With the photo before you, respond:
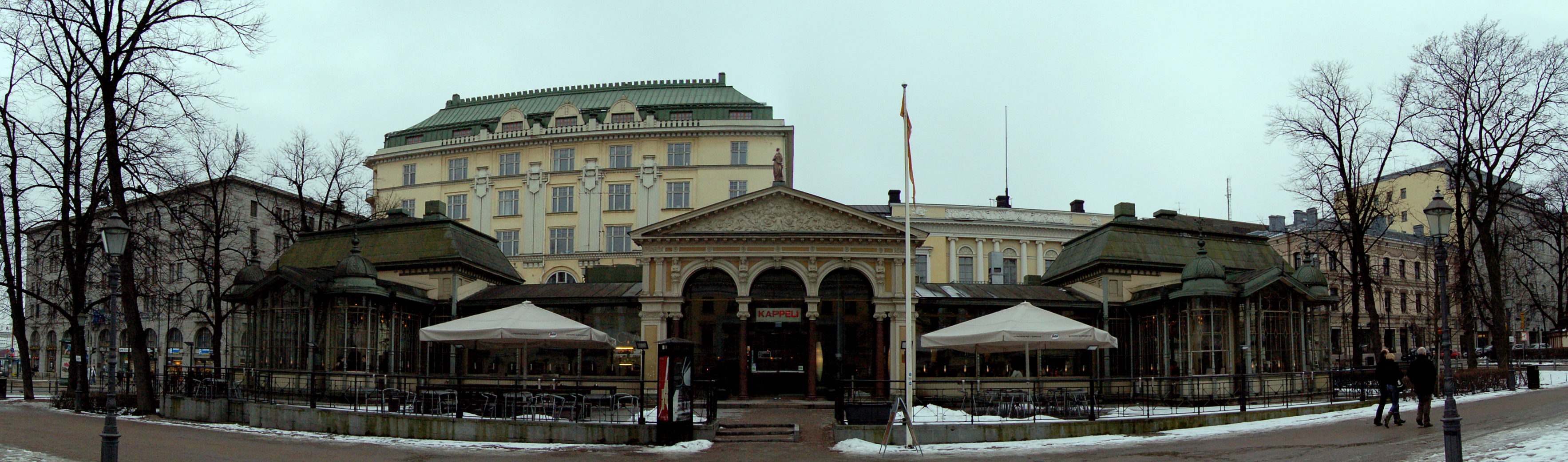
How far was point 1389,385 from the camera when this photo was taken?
21.1m

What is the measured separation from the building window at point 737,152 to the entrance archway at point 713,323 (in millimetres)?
31905

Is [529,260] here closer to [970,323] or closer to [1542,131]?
[970,323]

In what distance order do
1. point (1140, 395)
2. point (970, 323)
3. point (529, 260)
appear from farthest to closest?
point (529, 260), point (1140, 395), point (970, 323)

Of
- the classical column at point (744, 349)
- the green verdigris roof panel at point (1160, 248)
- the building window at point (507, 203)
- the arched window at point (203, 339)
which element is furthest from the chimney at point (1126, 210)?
the arched window at point (203, 339)

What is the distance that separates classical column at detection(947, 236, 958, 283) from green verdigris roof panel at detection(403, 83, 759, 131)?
1521 centimetres

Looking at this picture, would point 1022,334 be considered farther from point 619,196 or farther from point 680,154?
point 619,196

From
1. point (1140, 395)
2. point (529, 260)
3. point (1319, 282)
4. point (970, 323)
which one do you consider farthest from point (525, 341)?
point (529, 260)

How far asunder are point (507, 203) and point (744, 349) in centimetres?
3902

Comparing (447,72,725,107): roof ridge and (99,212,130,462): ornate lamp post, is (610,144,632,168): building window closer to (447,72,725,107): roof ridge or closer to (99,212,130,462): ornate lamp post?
(447,72,725,107): roof ridge

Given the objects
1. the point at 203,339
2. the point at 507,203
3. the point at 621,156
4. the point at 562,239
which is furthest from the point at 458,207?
the point at 203,339

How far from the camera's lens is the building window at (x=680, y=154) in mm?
66375

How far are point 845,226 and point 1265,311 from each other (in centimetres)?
1229

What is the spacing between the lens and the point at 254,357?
31.9 metres

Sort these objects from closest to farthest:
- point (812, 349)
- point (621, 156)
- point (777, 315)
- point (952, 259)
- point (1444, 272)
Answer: point (1444, 272) → point (812, 349) → point (777, 315) → point (621, 156) → point (952, 259)
